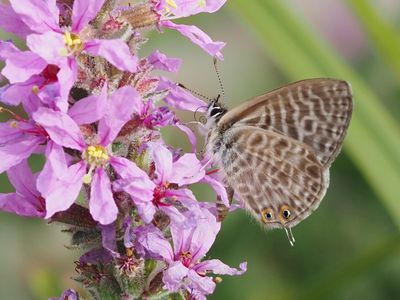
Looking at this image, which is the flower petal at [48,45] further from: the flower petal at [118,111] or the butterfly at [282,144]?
the butterfly at [282,144]

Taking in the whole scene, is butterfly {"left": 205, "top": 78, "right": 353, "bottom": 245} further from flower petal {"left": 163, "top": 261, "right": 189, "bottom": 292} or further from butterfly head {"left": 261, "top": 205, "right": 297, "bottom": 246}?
flower petal {"left": 163, "top": 261, "right": 189, "bottom": 292}

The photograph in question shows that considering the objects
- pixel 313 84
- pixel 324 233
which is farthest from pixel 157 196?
A: pixel 324 233

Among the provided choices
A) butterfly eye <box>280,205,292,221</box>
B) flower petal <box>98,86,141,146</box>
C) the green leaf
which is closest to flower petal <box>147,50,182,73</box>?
flower petal <box>98,86,141,146</box>

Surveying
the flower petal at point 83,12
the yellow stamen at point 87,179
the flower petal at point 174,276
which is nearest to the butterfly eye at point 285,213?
the flower petal at point 174,276

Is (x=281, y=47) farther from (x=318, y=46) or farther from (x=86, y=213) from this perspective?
(x=86, y=213)

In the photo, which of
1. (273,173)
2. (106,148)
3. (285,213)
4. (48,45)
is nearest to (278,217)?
(285,213)

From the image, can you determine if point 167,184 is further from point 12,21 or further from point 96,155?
point 12,21
